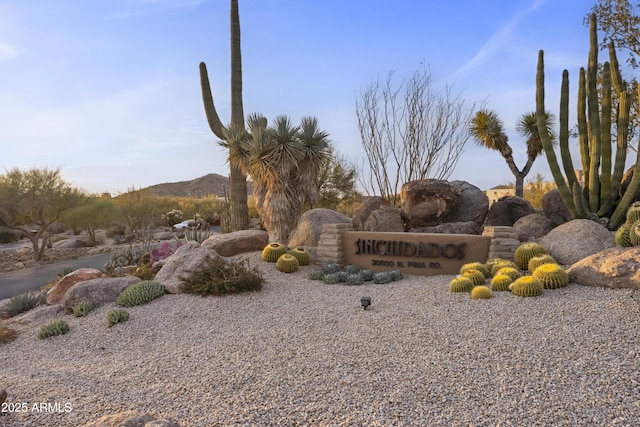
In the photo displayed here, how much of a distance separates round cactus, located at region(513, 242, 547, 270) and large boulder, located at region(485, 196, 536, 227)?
490 centimetres

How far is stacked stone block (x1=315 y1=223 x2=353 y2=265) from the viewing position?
35.5 feet

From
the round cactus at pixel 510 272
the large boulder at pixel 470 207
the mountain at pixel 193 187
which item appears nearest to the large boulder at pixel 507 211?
the large boulder at pixel 470 207

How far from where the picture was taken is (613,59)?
1263cm

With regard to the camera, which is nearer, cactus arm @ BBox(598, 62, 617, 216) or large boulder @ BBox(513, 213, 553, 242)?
cactus arm @ BBox(598, 62, 617, 216)

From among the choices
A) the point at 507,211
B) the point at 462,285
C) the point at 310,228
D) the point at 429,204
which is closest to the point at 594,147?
the point at 507,211

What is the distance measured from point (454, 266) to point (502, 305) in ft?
10.1

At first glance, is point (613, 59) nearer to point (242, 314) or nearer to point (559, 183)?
point (559, 183)

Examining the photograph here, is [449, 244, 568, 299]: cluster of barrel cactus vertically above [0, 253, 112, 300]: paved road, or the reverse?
[449, 244, 568, 299]: cluster of barrel cactus

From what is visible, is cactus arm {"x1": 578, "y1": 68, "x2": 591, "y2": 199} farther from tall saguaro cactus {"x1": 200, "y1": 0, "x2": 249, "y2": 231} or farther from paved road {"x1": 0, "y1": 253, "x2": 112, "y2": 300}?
paved road {"x1": 0, "y1": 253, "x2": 112, "y2": 300}

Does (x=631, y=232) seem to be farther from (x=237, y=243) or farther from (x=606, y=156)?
(x=237, y=243)

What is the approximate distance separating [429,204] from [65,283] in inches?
370

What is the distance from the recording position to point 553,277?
712 cm

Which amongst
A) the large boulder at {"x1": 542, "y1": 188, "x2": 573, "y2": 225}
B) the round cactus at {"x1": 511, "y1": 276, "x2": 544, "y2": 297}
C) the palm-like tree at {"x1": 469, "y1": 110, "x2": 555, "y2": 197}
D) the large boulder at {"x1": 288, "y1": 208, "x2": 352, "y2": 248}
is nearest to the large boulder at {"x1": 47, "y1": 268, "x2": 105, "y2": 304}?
the large boulder at {"x1": 288, "y1": 208, "x2": 352, "y2": 248}

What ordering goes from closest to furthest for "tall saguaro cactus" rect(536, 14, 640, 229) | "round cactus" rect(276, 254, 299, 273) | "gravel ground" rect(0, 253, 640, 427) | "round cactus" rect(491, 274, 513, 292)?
"gravel ground" rect(0, 253, 640, 427), "round cactus" rect(491, 274, 513, 292), "round cactus" rect(276, 254, 299, 273), "tall saguaro cactus" rect(536, 14, 640, 229)
